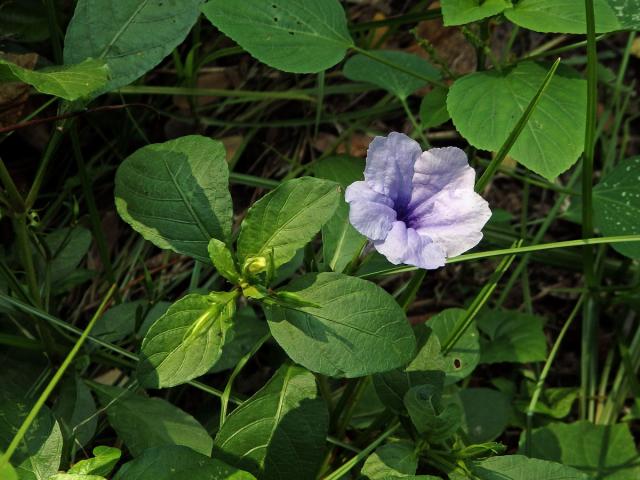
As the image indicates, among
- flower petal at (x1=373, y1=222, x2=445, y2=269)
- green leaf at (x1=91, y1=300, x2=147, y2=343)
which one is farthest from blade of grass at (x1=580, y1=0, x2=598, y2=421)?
green leaf at (x1=91, y1=300, x2=147, y2=343)

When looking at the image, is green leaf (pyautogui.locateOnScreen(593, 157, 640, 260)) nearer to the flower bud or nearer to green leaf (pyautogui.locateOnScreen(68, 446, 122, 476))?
the flower bud

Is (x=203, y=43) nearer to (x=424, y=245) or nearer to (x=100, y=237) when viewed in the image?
(x=100, y=237)

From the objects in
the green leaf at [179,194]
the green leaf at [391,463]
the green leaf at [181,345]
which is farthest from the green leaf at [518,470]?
the green leaf at [179,194]

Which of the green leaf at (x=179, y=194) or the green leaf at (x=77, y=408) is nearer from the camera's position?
the green leaf at (x=179, y=194)

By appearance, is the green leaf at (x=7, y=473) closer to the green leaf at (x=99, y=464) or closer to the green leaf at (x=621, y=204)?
the green leaf at (x=99, y=464)

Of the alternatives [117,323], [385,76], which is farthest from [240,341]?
[385,76]
